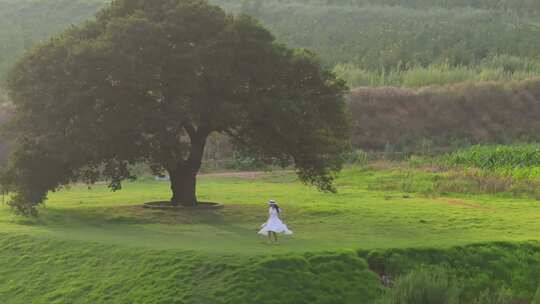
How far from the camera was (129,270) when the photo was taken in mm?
17266

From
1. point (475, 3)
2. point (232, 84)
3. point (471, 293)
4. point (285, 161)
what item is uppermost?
point (475, 3)

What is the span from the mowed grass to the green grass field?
0.03 metres

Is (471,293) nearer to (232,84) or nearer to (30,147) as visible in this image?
(232,84)

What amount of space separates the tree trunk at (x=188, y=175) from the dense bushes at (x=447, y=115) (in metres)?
25.1

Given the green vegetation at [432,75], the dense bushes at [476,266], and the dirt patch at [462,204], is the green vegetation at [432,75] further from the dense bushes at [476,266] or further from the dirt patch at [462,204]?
the dense bushes at [476,266]

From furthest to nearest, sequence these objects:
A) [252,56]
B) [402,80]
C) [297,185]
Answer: [402,80], [297,185], [252,56]

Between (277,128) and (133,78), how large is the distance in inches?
168

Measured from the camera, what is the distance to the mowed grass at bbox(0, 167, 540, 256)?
1900cm

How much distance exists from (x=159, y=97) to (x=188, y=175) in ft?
8.82

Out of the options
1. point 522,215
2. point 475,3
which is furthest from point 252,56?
point 475,3

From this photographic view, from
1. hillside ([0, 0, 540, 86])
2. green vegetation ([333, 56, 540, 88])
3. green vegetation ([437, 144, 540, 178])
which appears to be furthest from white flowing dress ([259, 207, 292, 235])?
hillside ([0, 0, 540, 86])

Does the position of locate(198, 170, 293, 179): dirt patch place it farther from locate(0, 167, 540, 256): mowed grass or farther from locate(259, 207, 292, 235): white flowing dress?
locate(259, 207, 292, 235): white flowing dress

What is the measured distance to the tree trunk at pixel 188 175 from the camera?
25.7 metres

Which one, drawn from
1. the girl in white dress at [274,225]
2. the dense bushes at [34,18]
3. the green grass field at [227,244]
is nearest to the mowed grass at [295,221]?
the green grass field at [227,244]
